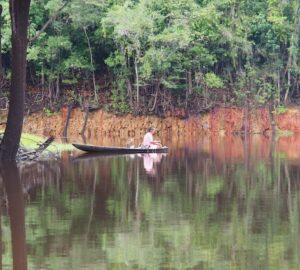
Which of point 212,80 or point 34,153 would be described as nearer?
point 34,153

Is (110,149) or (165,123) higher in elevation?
(165,123)

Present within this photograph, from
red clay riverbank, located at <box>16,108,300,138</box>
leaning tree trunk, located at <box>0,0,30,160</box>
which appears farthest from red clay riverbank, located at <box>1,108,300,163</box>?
leaning tree trunk, located at <box>0,0,30,160</box>

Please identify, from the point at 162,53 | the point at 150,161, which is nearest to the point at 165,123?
the point at 162,53

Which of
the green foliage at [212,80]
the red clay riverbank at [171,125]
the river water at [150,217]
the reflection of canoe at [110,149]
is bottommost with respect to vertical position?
the river water at [150,217]

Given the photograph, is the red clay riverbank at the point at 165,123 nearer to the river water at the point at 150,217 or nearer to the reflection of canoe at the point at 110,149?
the reflection of canoe at the point at 110,149

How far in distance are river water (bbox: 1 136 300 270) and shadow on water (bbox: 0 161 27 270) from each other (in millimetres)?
18

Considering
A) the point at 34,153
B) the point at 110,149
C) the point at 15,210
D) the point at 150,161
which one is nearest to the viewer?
the point at 15,210

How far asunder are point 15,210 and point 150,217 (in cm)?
261

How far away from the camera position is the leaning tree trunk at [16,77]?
21094mm

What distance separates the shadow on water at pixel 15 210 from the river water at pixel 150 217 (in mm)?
18

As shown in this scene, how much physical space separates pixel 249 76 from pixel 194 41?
590 centimetres

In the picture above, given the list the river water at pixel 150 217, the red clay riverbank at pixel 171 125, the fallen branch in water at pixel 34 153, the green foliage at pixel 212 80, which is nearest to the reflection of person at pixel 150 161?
the river water at pixel 150 217

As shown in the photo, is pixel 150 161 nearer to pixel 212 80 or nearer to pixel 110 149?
pixel 110 149

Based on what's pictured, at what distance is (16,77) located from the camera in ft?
72.6
